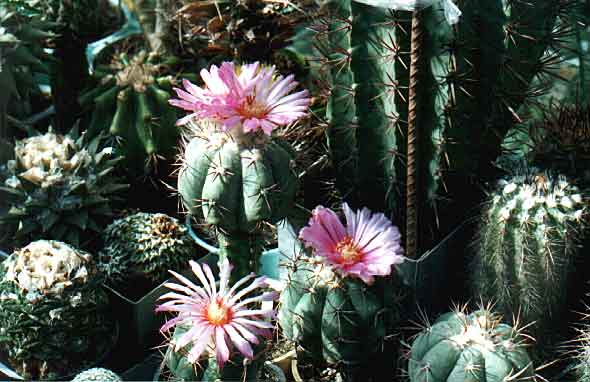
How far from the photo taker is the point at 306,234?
1397 mm

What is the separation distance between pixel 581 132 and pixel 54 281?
0.99 m

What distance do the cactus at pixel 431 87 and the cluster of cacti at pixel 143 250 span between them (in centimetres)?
38

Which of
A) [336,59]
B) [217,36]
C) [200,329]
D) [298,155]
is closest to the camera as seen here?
[200,329]

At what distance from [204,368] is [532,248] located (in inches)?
22.8

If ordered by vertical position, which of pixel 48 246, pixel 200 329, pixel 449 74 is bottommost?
pixel 200 329

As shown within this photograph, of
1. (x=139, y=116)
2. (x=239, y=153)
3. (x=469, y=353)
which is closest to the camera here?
(x=469, y=353)

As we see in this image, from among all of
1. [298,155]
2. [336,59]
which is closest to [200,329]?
[298,155]

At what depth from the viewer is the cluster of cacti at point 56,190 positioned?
180 centimetres

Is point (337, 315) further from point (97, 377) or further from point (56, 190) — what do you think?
point (56, 190)

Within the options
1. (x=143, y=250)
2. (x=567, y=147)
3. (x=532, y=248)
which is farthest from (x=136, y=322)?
(x=567, y=147)

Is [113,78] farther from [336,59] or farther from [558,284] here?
[558,284]

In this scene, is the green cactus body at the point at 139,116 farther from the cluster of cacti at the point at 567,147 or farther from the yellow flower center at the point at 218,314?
the cluster of cacti at the point at 567,147

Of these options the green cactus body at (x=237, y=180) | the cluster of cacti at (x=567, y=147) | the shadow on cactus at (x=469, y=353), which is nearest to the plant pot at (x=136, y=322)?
the green cactus body at (x=237, y=180)

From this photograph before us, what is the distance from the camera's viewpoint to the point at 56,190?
1.80 meters
